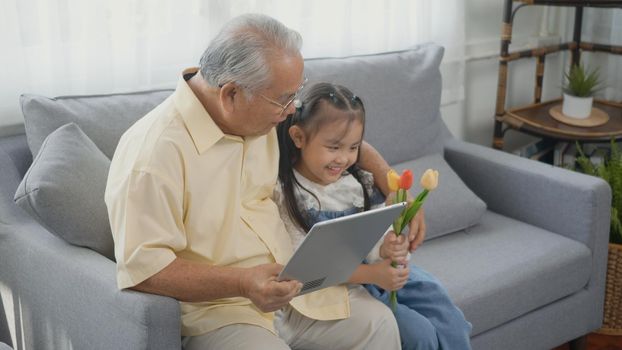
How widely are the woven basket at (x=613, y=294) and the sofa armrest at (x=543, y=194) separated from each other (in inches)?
3.6

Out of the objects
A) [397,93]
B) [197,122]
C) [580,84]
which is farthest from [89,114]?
[580,84]

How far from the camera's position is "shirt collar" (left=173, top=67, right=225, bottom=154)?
1765 mm

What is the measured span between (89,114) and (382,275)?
2.78 ft

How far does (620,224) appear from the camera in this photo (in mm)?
2803

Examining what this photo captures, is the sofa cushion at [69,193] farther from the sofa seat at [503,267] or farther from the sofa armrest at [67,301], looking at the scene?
the sofa seat at [503,267]

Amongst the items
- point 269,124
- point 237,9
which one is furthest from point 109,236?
point 237,9

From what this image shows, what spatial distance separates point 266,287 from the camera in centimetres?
165

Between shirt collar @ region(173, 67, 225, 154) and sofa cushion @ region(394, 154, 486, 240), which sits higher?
shirt collar @ region(173, 67, 225, 154)

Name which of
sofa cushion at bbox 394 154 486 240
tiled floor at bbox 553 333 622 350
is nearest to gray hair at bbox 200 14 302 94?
sofa cushion at bbox 394 154 486 240

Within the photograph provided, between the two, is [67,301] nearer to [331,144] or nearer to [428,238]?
[331,144]

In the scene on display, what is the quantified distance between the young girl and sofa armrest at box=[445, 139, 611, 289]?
79cm

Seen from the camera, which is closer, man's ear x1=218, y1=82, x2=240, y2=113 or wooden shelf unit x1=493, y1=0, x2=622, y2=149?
man's ear x1=218, y1=82, x2=240, y2=113

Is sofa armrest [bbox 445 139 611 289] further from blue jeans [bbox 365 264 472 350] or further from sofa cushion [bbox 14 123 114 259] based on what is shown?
sofa cushion [bbox 14 123 114 259]

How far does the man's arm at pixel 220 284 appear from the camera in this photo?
1.66 meters
